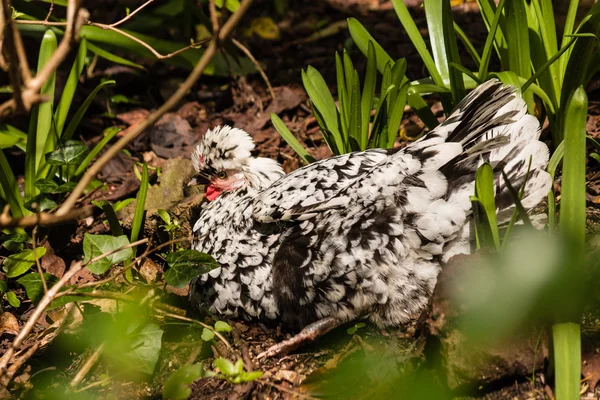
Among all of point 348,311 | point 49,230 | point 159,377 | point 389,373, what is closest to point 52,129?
point 49,230

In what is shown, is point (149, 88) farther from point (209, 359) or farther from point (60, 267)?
point (209, 359)

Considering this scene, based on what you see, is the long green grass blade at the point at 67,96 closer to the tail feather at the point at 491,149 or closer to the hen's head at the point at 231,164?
the hen's head at the point at 231,164

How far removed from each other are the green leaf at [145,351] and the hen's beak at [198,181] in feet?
3.84

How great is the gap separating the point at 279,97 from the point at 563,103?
7.14ft

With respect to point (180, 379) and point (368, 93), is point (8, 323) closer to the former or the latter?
point (180, 379)

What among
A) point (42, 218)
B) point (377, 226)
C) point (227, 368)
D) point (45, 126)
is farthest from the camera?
point (45, 126)

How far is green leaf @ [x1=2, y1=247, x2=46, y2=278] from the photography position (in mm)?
3203

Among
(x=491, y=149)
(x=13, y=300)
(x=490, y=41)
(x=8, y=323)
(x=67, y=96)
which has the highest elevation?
(x=490, y=41)

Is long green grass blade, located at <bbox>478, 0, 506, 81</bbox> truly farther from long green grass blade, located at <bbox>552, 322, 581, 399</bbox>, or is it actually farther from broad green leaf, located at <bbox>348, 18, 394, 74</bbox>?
long green grass blade, located at <bbox>552, 322, 581, 399</bbox>

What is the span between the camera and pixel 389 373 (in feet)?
7.98

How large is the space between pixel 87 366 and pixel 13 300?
2.76 ft

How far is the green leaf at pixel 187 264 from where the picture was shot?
2.61 meters

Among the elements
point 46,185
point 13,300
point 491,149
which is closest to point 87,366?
point 13,300

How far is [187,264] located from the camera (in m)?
2.63
